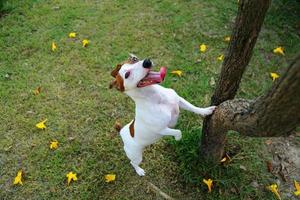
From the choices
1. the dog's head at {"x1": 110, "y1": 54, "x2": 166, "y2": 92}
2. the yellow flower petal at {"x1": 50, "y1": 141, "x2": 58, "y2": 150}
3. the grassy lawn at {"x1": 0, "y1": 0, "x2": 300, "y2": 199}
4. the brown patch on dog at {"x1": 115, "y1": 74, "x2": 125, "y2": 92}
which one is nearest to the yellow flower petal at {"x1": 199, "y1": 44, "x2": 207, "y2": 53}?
the grassy lawn at {"x1": 0, "y1": 0, "x2": 300, "y2": 199}

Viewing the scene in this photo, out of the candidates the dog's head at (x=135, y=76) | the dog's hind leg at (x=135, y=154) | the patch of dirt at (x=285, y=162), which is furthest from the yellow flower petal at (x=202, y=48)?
the dog's head at (x=135, y=76)

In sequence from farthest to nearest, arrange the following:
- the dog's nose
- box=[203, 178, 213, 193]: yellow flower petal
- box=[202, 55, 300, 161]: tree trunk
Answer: box=[203, 178, 213, 193]: yellow flower petal < the dog's nose < box=[202, 55, 300, 161]: tree trunk

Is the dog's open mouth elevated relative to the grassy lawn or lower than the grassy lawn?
elevated

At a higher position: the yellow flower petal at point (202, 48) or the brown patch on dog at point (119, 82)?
the brown patch on dog at point (119, 82)

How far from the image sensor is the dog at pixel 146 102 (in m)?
2.50

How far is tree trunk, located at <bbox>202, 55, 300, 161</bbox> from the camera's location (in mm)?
1947

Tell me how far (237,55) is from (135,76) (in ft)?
2.79

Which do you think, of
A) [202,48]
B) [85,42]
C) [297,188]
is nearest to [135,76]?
[297,188]

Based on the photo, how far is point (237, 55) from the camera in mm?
2793

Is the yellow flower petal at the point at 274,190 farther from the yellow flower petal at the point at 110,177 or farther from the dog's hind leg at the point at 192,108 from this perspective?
the yellow flower petal at the point at 110,177

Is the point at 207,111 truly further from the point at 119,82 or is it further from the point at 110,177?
the point at 110,177

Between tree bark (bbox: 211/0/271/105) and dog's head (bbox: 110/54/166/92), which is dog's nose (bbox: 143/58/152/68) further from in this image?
tree bark (bbox: 211/0/271/105)

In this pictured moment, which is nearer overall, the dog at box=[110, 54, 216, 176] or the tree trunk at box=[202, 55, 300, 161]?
the tree trunk at box=[202, 55, 300, 161]

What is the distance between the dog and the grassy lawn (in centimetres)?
77
